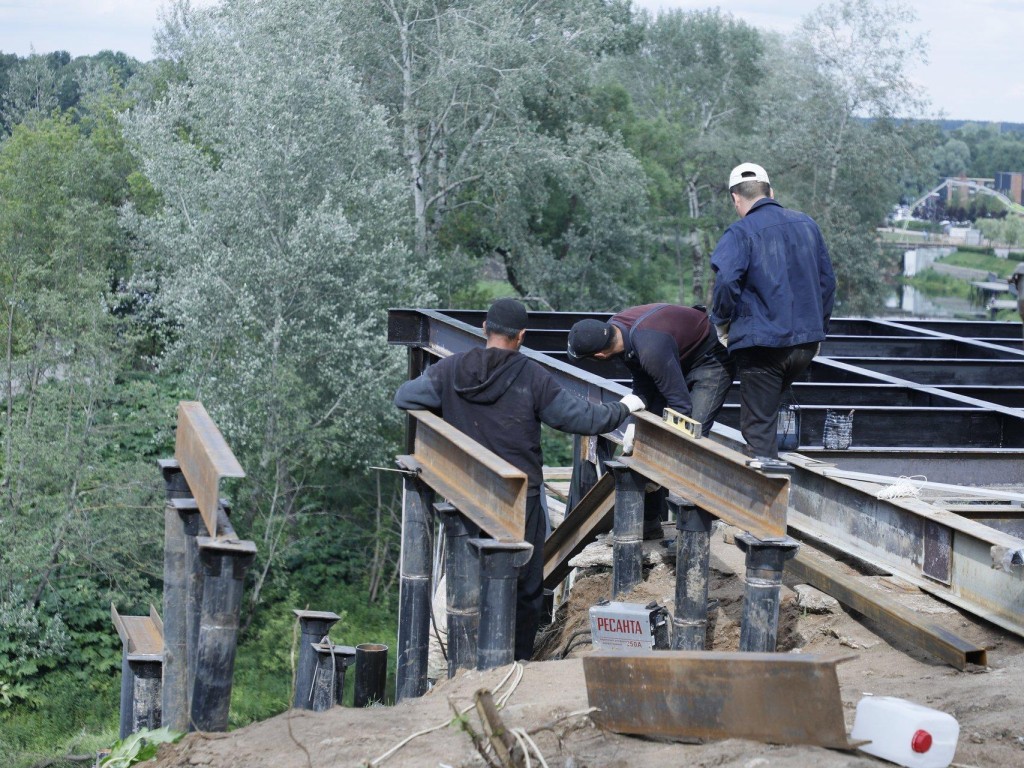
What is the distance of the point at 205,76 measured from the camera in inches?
1074

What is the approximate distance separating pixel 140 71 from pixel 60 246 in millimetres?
11272

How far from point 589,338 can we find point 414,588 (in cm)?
197

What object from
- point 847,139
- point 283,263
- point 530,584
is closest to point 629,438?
point 530,584

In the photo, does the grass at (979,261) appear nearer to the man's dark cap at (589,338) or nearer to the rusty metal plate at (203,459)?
the man's dark cap at (589,338)

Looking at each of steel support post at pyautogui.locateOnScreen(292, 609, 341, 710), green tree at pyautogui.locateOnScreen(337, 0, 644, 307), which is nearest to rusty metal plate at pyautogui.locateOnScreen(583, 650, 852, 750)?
steel support post at pyautogui.locateOnScreen(292, 609, 341, 710)

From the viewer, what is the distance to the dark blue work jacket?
6.61 meters

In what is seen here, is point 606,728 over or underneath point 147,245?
underneath

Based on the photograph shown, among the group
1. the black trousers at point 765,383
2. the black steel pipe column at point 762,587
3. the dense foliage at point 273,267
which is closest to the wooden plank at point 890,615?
the black steel pipe column at point 762,587

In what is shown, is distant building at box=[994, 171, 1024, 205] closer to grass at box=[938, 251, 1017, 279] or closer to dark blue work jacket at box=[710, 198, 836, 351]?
grass at box=[938, 251, 1017, 279]

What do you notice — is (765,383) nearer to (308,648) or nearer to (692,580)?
(692,580)

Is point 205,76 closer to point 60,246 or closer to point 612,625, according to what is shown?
point 60,246

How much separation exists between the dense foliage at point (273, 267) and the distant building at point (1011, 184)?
397 ft

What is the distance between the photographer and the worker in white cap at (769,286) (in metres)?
6.62

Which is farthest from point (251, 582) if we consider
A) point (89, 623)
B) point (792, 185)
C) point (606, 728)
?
point (792, 185)
